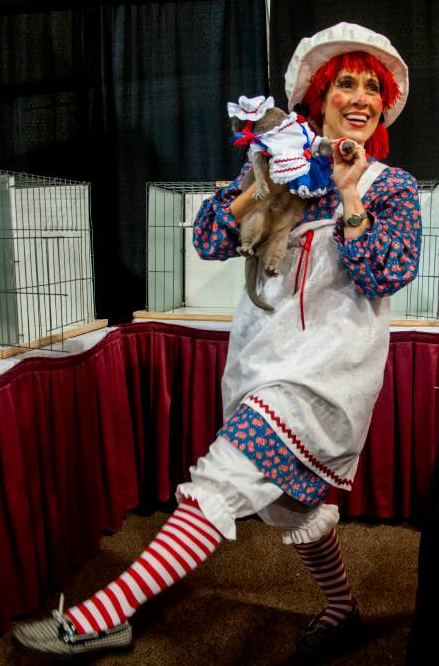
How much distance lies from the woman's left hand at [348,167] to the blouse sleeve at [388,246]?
0.22 ft

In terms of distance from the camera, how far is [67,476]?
1.69 metres

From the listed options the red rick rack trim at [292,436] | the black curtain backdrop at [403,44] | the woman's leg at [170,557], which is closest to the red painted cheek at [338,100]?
the red rick rack trim at [292,436]

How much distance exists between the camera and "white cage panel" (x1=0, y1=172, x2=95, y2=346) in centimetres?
164

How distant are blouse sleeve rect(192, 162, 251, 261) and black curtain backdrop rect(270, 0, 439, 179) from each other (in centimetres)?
149

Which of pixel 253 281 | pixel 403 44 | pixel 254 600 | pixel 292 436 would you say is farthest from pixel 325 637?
pixel 403 44

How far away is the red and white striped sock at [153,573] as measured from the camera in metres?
0.90

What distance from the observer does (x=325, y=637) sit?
4.53 ft

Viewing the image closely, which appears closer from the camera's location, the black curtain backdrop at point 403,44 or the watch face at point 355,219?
the watch face at point 355,219

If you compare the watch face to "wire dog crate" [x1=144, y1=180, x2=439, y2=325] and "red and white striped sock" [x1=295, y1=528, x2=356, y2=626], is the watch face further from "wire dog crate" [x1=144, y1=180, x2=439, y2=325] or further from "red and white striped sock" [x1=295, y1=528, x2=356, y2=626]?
"wire dog crate" [x1=144, y1=180, x2=439, y2=325]

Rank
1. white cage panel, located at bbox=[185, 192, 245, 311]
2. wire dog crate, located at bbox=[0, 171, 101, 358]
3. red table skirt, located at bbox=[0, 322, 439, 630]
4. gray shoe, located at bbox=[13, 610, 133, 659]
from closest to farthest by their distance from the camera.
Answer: gray shoe, located at bbox=[13, 610, 133, 659], red table skirt, located at bbox=[0, 322, 439, 630], wire dog crate, located at bbox=[0, 171, 101, 358], white cage panel, located at bbox=[185, 192, 245, 311]

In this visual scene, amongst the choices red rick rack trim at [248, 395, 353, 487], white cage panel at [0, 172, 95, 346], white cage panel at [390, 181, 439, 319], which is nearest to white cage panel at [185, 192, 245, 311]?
white cage panel at [0, 172, 95, 346]

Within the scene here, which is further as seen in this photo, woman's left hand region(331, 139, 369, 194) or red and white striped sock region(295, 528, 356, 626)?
red and white striped sock region(295, 528, 356, 626)

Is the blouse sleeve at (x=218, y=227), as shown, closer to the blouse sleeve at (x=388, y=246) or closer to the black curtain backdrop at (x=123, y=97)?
the blouse sleeve at (x=388, y=246)

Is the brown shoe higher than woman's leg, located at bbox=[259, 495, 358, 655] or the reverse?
the reverse
